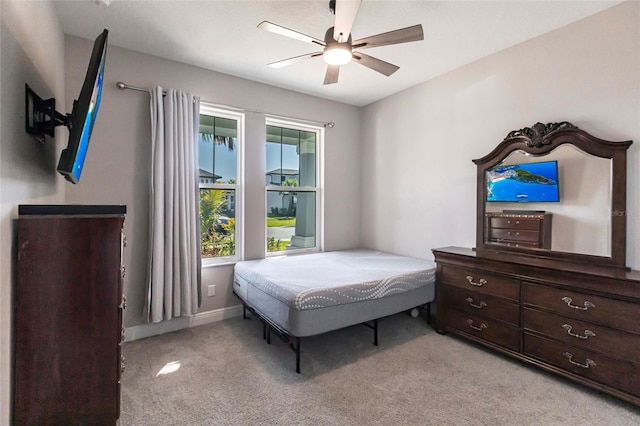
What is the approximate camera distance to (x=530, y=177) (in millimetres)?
2674

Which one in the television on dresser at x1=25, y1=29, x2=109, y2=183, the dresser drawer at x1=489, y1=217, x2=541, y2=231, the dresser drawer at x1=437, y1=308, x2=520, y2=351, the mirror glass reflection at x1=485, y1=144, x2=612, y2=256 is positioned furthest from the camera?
the dresser drawer at x1=489, y1=217, x2=541, y2=231

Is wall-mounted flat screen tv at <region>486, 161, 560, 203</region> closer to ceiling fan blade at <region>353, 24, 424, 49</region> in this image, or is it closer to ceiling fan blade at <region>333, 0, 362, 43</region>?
ceiling fan blade at <region>353, 24, 424, 49</region>

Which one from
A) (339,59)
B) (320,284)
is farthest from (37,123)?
(320,284)

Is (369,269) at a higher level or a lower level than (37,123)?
lower

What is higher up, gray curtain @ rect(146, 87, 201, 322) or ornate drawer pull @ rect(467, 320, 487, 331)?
gray curtain @ rect(146, 87, 201, 322)

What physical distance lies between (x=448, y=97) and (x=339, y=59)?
1.84 metres

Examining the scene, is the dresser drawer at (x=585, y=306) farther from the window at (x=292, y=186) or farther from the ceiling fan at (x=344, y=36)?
the window at (x=292, y=186)

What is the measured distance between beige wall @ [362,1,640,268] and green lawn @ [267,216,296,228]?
115 cm

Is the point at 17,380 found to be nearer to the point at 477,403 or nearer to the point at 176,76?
the point at 477,403

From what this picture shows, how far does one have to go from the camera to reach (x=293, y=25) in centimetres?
243

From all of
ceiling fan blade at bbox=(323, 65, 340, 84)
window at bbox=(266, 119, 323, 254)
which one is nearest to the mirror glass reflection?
ceiling fan blade at bbox=(323, 65, 340, 84)

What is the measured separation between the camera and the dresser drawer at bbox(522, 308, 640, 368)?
1878mm

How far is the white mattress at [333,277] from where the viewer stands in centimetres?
232

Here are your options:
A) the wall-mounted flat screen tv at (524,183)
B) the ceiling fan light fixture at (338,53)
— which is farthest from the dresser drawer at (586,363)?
the ceiling fan light fixture at (338,53)
